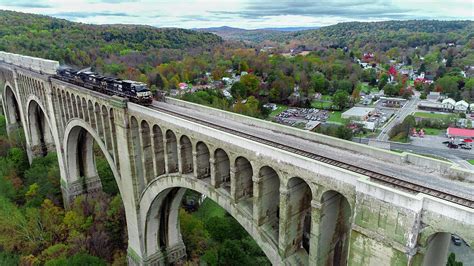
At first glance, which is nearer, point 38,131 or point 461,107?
point 38,131

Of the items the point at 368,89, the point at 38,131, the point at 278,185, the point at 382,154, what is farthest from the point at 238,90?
the point at 382,154

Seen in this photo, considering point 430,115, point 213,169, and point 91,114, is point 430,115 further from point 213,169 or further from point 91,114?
point 213,169

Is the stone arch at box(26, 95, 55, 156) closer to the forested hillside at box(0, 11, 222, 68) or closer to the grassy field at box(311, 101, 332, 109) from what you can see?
the forested hillside at box(0, 11, 222, 68)

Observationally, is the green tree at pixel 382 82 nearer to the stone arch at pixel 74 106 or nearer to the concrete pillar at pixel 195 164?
the stone arch at pixel 74 106

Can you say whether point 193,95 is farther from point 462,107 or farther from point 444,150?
point 462,107

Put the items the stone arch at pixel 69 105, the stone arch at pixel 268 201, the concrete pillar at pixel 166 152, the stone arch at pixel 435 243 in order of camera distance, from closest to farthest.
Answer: the stone arch at pixel 435 243 → the stone arch at pixel 268 201 → the concrete pillar at pixel 166 152 → the stone arch at pixel 69 105

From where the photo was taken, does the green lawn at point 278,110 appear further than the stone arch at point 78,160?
Yes

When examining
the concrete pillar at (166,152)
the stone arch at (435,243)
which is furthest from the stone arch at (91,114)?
the stone arch at (435,243)
